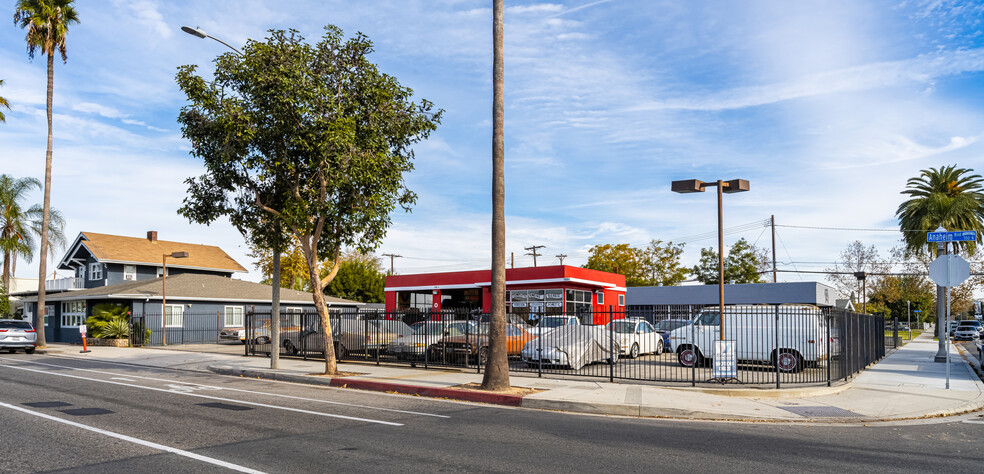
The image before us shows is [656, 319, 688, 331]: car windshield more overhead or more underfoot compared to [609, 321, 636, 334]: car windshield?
more underfoot

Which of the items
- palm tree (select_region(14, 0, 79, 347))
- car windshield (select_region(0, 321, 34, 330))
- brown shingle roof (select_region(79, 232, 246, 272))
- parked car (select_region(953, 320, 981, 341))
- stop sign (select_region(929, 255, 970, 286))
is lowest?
parked car (select_region(953, 320, 981, 341))

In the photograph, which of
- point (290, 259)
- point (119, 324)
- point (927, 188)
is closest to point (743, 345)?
point (927, 188)

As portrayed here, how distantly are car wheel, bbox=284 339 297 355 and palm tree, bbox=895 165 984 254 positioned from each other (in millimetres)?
26610

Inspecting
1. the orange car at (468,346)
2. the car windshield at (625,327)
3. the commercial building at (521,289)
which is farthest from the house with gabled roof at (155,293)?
the car windshield at (625,327)

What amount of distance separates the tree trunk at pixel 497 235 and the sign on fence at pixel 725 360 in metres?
4.57

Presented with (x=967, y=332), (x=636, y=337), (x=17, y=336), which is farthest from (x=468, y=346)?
(x=967, y=332)

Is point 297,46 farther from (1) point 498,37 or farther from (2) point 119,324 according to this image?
(2) point 119,324

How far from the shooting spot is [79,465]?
714cm

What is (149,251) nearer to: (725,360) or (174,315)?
(174,315)

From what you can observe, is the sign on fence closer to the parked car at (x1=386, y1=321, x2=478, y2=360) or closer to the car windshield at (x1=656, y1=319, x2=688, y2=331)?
the parked car at (x1=386, y1=321, x2=478, y2=360)

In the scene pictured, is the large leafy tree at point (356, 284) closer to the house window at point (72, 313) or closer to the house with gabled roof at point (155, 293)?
the house with gabled roof at point (155, 293)

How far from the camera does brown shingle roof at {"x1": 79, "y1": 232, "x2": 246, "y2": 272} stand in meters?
45.6

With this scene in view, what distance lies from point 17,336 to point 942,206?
4030cm

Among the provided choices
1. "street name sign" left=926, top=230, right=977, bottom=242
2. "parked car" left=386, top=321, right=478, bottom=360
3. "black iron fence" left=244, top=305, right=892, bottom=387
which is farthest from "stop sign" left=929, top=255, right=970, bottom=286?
"parked car" left=386, top=321, right=478, bottom=360
